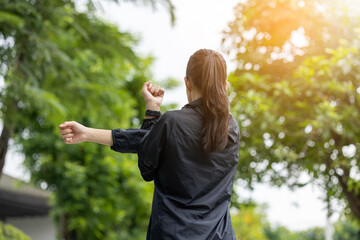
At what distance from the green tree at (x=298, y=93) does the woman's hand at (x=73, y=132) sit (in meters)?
2.74

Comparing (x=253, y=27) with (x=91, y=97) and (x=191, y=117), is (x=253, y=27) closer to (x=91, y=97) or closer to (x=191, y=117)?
(x=91, y=97)

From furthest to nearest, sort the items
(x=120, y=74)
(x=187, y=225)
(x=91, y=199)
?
1. (x=120, y=74)
2. (x=91, y=199)
3. (x=187, y=225)

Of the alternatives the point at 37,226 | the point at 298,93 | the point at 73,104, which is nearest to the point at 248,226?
the point at 37,226

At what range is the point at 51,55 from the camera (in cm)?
491

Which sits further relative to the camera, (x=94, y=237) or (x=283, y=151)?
(x=94, y=237)

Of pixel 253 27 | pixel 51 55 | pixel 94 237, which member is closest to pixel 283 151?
pixel 253 27

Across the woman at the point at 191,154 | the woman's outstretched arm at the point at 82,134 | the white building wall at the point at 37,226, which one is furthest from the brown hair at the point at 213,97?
the white building wall at the point at 37,226

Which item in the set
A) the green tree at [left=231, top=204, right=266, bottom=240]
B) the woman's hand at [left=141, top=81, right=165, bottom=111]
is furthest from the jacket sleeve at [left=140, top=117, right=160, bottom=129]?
the green tree at [left=231, top=204, right=266, bottom=240]

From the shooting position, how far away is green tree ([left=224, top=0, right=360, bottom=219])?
3.97 meters

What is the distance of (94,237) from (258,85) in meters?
9.09

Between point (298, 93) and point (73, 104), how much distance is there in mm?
3361

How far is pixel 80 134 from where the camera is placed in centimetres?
142

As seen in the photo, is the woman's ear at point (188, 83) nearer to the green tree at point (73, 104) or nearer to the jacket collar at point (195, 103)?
the jacket collar at point (195, 103)

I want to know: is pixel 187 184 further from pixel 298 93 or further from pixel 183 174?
pixel 298 93
